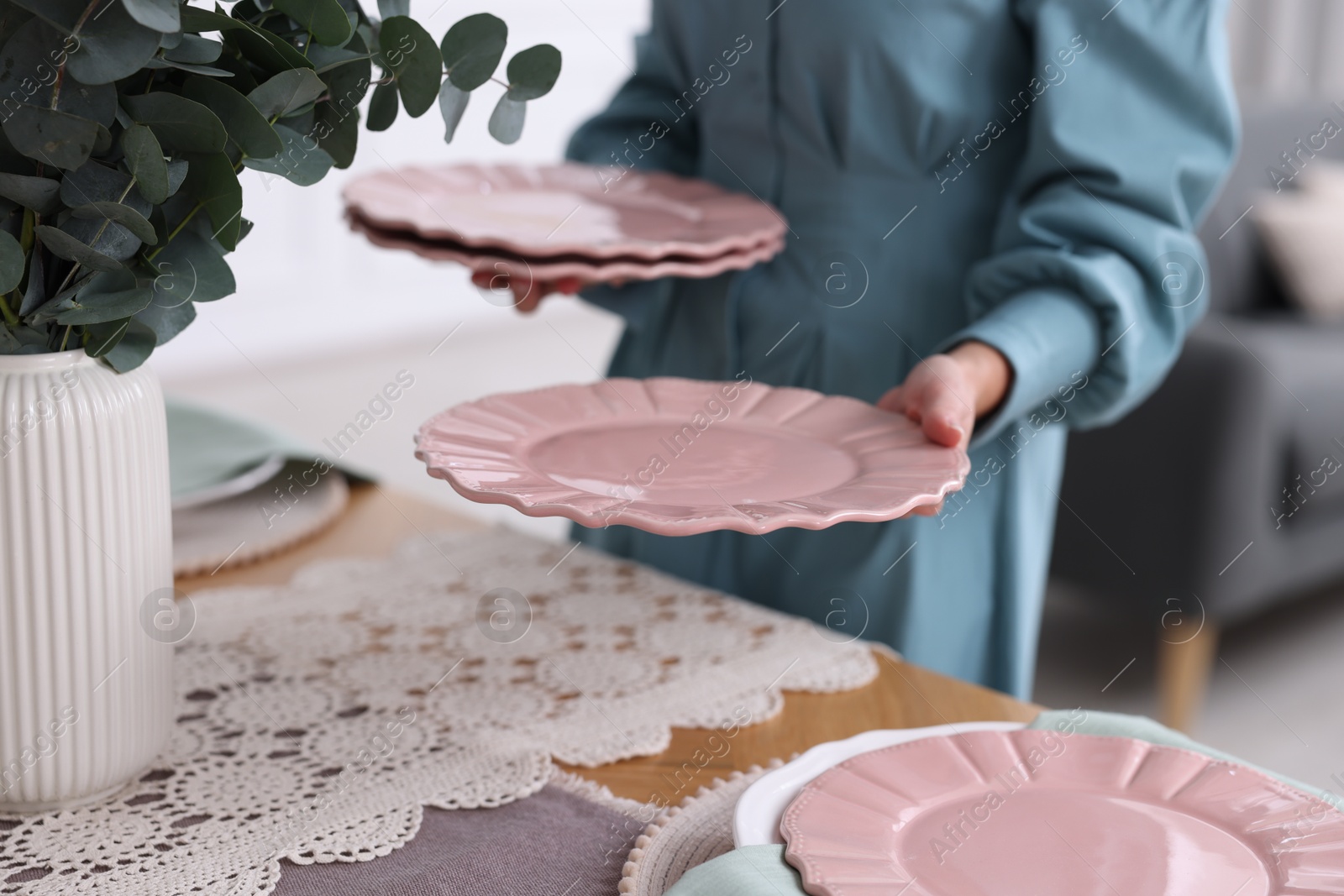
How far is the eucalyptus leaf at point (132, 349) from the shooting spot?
63 cm

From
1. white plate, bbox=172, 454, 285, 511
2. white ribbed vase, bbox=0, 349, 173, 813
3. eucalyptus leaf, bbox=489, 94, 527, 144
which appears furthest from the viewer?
→ white plate, bbox=172, 454, 285, 511

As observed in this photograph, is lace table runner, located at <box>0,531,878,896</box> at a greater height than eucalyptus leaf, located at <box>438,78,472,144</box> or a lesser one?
lesser

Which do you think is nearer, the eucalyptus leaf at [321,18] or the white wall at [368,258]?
the eucalyptus leaf at [321,18]

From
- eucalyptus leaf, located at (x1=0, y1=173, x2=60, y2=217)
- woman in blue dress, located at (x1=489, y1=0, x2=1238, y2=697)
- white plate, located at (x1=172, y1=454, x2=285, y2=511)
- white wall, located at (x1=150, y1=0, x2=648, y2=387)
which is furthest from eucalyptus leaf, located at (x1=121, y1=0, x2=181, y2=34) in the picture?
white wall, located at (x1=150, y1=0, x2=648, y2=387)

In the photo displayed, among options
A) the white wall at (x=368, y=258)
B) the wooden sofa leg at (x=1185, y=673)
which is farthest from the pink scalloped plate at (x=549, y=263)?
the white wall at (x=368, y=258)

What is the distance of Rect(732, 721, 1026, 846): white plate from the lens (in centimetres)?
57

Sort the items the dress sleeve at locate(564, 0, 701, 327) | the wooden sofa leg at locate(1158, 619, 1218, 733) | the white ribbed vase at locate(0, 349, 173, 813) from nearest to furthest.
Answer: the white ribbed vase at locate(0, 349, 173, 813)
the dress sleeve at locate(564, 0, 701, 327)
the wooden sofa leg at locate(1158, 619, 1218, 733)

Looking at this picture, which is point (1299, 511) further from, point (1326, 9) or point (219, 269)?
point (1326, 9)

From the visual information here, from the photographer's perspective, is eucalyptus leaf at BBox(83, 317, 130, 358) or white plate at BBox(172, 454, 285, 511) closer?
eucalyptus leaf at BBox(83, 317, 130, 358)

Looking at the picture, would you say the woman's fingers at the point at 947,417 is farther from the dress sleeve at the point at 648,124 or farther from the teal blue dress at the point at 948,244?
the dress sleeve at the point at 648,124

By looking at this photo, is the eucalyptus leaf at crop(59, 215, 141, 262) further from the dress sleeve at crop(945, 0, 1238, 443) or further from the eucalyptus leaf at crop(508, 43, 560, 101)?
the dress sleeve at crop(945, 0, 1238, 443)

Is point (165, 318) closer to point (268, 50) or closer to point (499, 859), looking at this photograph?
point (268, 50)

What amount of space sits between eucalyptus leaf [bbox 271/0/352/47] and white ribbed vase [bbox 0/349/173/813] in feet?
0.65

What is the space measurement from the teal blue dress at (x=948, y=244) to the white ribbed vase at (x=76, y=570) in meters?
0.57
